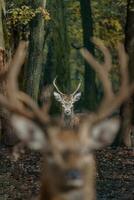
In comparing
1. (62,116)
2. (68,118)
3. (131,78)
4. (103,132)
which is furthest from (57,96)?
(103,132)

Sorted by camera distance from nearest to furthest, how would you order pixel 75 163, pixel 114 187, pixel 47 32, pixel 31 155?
1. pixel 75 163
2. pixel 114 187
3. pixel 31 155
4. pixel 47 32

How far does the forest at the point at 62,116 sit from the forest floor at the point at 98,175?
2 cm

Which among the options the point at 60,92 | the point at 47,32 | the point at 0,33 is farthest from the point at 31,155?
the point at 47,32

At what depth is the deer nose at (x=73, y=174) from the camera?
6.01 metres

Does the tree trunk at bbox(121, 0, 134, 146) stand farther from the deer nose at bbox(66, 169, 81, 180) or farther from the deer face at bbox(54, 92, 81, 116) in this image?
the deer face at bbox(54, 92, 81, 116)

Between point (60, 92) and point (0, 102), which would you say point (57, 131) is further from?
point (60, 92)

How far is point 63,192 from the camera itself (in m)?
6.15

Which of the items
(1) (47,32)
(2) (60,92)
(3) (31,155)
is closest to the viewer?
(3) (31,155)

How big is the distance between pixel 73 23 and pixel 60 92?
1482cm

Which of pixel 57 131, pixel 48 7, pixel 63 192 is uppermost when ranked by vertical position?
pixel 48 7

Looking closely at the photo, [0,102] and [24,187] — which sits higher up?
[0,102]

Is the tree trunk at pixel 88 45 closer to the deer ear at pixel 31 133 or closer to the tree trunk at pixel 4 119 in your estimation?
the tree trunk at pixel 4 119

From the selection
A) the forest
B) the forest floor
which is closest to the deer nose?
the forest

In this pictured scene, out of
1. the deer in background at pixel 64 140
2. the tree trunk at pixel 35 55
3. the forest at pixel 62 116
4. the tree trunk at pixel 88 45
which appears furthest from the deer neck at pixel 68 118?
the deer in background at pixel 64 140
